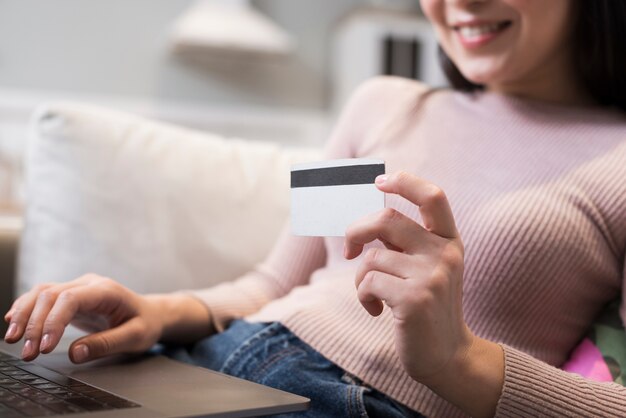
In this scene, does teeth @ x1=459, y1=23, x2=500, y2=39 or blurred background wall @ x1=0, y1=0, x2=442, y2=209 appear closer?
teeth @ x1=459, y1=23, x2=500, y2=39

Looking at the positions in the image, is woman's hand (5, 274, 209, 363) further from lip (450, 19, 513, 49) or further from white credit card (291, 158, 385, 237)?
lip (450, 19, 513, 49)

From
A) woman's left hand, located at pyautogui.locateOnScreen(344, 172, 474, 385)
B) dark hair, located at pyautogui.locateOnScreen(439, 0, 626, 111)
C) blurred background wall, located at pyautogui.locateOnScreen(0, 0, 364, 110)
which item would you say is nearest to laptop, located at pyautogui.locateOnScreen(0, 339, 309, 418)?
woman's left hand, located at pyautogui.locateOnScreen(344, 172, 474, 385)

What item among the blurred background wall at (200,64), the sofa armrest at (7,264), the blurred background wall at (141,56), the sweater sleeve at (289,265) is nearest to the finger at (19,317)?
the sweater sleeve at (289,265)

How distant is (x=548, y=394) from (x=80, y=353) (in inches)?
17.6

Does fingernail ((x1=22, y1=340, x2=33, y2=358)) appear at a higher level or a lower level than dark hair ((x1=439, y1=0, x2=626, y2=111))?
lower

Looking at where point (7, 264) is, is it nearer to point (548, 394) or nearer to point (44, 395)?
point (44, 395)

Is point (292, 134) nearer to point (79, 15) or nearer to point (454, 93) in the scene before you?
point (79, 15)

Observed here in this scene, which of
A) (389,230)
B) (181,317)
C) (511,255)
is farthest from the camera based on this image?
(181,317)

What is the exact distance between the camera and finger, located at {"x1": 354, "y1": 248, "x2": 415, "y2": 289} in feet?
1.87

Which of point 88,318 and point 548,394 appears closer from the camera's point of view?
point 548,394

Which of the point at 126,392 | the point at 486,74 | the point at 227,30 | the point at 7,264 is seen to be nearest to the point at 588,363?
the point at 486,74

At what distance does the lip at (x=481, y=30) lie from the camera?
3.10 ft

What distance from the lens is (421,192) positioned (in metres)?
A: 0.57

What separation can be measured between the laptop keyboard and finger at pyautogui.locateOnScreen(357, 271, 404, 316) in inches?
7.6
